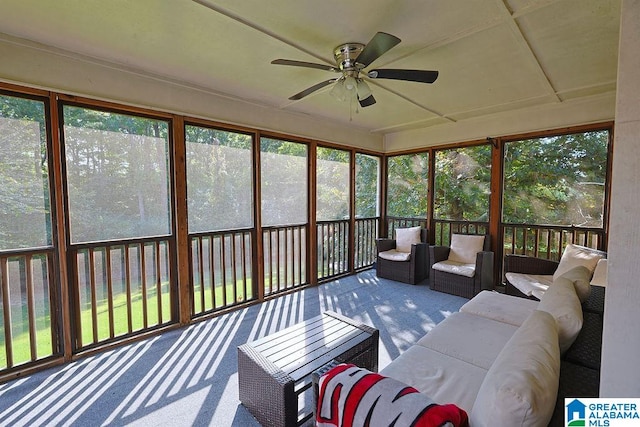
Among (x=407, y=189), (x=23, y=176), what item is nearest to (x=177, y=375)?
(x=23, y=176)

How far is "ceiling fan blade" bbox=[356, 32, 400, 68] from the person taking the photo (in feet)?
5.62

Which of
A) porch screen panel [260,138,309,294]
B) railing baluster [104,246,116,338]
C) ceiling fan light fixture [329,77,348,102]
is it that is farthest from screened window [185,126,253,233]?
ceiling fan light fixture [329,77,348,102]

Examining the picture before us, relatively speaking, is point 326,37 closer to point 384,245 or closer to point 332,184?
point 332,184

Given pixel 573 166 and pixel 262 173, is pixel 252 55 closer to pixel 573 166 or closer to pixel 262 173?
pixel 262 173

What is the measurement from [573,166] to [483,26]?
276 cm

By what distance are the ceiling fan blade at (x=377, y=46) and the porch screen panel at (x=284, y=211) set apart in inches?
82.6

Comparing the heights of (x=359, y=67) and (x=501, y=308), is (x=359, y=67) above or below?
above

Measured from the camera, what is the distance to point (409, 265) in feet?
14.7

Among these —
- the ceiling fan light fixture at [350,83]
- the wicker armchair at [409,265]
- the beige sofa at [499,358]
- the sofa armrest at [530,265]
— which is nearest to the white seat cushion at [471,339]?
the beige sofa at [499,358]

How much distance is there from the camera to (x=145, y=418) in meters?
1.84

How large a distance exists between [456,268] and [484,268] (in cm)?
34

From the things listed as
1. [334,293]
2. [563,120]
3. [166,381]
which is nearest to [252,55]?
[166,381]

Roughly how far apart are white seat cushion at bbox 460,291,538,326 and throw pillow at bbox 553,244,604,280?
755 millimetres

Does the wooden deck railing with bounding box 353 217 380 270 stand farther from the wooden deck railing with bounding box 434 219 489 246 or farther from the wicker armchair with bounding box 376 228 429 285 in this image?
the wooden deck railing with bounding box 434 219 489 246
